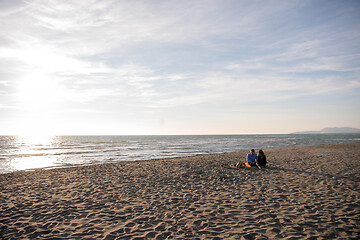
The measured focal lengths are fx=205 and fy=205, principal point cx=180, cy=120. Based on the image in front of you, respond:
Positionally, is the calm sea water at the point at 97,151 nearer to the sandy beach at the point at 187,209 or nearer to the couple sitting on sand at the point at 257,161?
the sandy beach at the point at 187,209

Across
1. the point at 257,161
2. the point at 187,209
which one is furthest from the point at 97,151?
the point at 187,209

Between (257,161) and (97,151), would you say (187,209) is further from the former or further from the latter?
(97,151)

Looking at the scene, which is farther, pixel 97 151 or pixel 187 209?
pixel 97 151

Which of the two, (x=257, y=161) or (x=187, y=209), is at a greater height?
(x=257, y=161)

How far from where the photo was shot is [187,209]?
7.14 meters

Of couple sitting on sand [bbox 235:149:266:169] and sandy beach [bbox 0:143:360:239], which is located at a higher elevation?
couple sitting on sand [bbox 235:149:266:169]

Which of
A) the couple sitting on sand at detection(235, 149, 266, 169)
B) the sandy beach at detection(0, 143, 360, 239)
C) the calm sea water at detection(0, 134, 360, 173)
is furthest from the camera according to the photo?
the calm sea water at detection(0, 134, 360, 173)

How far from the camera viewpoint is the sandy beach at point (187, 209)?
5.53 m

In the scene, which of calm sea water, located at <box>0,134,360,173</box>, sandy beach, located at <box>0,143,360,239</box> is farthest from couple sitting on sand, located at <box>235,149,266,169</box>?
calm sea water, located at <box>0,134,360,173</box>

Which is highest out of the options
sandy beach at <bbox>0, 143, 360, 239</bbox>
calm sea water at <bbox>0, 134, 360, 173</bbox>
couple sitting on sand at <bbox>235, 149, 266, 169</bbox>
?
couple sitting on sand at <bbox>235, 149, 266, 169</bbox>

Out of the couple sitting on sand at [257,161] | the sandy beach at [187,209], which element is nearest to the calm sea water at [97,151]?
the sandy beach at [187,209]

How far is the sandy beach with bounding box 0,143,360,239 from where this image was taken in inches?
218

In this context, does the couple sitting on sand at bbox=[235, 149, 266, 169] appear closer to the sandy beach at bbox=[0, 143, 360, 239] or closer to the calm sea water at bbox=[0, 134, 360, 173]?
the sandy beach at bbox=[0, 143, 360, 239]

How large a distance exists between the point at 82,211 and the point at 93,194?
2.04m
